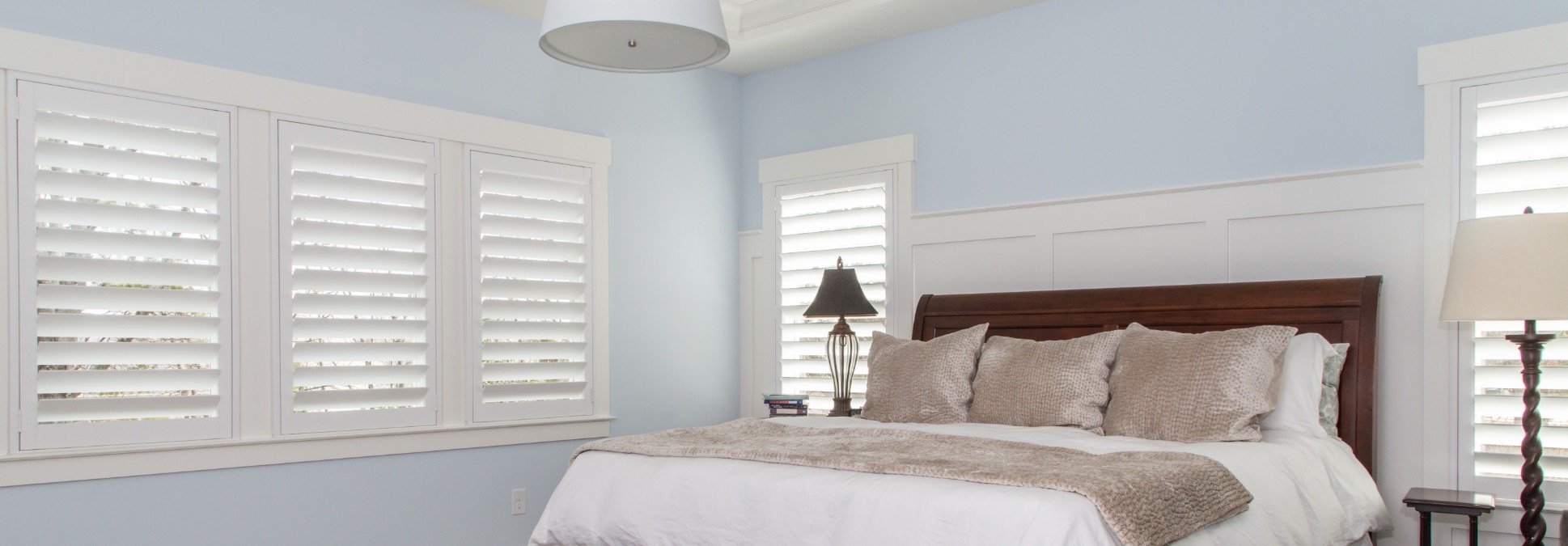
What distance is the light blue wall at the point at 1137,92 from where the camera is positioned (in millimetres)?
3404

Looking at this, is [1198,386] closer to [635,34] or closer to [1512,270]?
[1512,270]

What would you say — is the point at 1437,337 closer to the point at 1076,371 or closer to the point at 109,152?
the point at 1076,371

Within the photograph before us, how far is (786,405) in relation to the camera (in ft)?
15.2

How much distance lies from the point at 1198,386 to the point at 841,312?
1.71m

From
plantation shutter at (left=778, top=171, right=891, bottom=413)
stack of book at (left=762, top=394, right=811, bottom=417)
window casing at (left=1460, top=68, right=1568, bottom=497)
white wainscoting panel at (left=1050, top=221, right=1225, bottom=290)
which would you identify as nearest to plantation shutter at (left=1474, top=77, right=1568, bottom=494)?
window casing at (left=1460, top=68, right=1568, bottom=497)

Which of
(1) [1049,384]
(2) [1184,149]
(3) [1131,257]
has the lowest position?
(1) [1049,384]

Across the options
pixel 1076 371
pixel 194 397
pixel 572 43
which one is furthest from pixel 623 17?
pixel 194 397

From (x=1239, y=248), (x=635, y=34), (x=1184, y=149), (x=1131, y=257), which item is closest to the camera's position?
(x=635, y=34)

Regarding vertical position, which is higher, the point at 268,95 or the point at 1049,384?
the point at 268,95

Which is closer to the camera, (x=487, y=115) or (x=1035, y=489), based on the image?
(x=1035, y=489)

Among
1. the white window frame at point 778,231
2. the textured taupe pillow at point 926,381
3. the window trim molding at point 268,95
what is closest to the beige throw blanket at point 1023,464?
the textured taupe pillow at point 926,381

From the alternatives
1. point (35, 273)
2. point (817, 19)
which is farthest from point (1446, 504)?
point (35, 273)

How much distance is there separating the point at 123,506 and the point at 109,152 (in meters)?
1.14

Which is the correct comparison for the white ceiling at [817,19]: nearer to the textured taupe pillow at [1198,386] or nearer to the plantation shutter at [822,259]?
the plantation shutter at [822,259]
